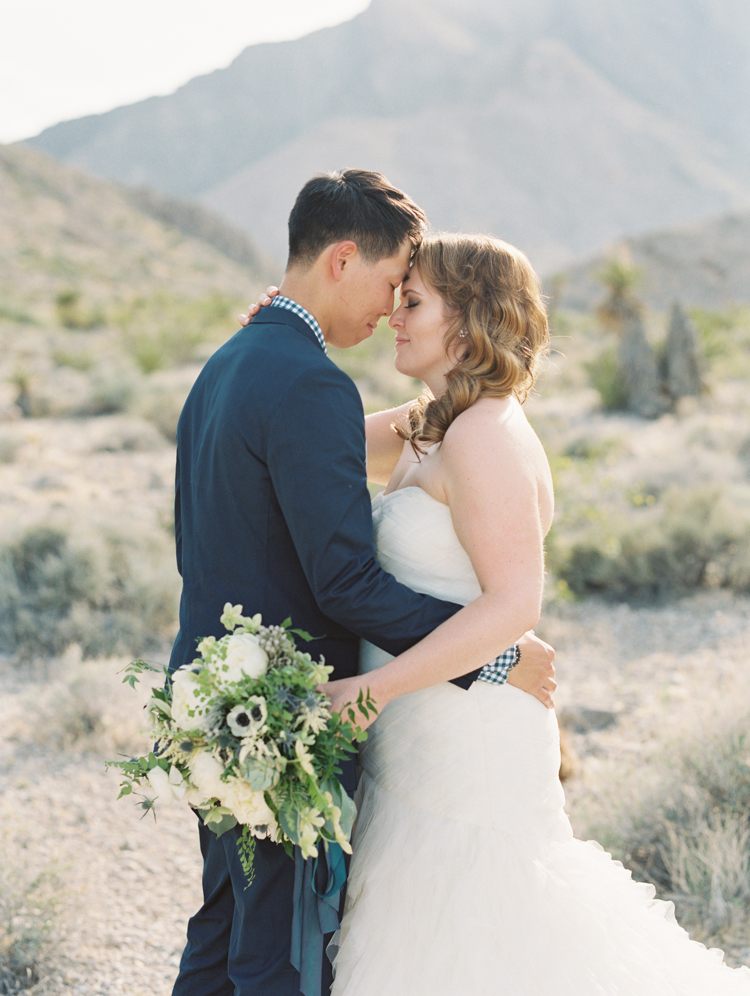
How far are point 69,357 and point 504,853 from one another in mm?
17040

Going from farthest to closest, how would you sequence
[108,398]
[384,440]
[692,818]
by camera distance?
[108,398] < [692,818] < [384,440]

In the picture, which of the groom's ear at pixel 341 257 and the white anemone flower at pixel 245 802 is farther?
the groom's ear at pixel 341 257

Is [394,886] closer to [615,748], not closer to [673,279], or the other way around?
[615,748]

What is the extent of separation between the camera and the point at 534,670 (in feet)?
6.93

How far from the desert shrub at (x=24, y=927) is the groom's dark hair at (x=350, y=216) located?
→ 8.07 feet

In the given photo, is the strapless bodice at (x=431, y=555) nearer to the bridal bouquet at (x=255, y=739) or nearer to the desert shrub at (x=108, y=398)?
the bridal bouquet at (x=255, y=739)

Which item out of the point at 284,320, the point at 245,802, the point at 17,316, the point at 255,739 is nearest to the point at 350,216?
the point at 284,320

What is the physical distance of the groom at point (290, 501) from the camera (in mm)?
1787

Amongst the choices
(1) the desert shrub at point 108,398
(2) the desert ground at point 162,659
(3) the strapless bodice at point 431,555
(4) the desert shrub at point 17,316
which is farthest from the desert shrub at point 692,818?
(4) the desert shrub at point 17,316

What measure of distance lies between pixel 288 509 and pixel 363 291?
0.71m

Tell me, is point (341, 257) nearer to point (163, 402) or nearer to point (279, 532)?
point (279, 532)

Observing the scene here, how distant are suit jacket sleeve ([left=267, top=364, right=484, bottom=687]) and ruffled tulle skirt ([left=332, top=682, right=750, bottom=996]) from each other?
0.37 metres

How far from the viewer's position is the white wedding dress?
192 cm

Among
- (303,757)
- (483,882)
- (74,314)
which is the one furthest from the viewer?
(74,314)
